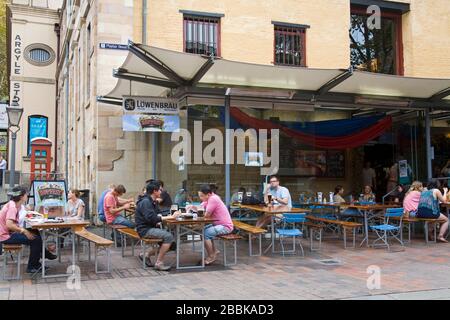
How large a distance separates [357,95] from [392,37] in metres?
5.63

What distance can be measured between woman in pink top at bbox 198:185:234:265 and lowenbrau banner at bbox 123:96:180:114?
378 cm

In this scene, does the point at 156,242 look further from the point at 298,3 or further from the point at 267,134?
the point at 298,3

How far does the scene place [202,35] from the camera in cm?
1406

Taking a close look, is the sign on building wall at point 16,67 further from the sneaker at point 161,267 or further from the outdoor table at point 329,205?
the sneaker at point 161,267

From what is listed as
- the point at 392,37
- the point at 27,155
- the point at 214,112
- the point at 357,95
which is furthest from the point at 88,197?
the point at 27,155

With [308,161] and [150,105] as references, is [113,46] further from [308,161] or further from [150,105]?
[308,161]

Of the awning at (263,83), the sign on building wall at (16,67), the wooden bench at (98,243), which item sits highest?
the sign on building wall at (16,67)

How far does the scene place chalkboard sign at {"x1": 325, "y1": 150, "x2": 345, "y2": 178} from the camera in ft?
52.6

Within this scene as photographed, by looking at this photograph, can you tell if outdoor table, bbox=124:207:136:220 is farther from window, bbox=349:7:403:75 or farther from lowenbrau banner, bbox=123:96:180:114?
window, bbox=349:7:403:75

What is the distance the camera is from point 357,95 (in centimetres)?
1220

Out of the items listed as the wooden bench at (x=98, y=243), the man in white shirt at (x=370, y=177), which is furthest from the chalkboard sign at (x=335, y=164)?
the wooden bench at (x=98, y=243)

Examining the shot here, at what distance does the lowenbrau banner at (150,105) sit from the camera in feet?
37.8

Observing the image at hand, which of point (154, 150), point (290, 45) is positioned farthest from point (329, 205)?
point (290, 45)

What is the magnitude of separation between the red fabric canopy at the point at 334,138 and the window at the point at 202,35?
8.45 feet
